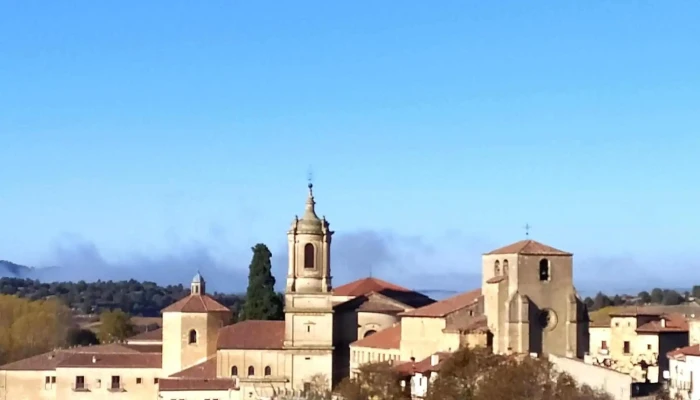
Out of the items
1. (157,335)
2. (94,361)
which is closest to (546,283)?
(94,361)

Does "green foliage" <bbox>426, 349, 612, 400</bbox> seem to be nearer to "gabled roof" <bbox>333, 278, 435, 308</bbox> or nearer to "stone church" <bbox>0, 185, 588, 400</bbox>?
"stone church" <bbox>0, 185, 588, 400</bbox>

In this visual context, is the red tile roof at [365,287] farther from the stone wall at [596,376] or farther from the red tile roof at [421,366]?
the stone wall at [596,376]

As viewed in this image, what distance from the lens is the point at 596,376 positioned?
4997 centimetres

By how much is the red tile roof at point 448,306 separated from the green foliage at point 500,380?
6485 millimetres

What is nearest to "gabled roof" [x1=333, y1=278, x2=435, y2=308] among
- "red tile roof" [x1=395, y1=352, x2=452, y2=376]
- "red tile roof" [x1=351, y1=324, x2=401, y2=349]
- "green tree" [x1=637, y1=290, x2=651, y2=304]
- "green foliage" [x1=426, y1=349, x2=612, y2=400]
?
"red tile roof" [x1=351, y1=324, x2=401, y2=349]

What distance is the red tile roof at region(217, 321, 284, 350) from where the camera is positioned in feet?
208

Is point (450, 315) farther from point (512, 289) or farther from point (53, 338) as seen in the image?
point (53, 338)

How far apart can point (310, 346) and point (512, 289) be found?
13351 mm

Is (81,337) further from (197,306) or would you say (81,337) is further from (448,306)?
(448,306)

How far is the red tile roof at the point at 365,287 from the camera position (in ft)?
241

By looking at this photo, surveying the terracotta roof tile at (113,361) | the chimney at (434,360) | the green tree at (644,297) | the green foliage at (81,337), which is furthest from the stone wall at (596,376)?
the green tree at (644,297)

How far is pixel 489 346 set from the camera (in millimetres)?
53250

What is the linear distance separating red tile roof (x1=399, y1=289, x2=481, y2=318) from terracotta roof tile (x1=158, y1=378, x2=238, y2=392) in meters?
8.96

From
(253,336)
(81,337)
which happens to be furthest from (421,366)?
(81,337)
